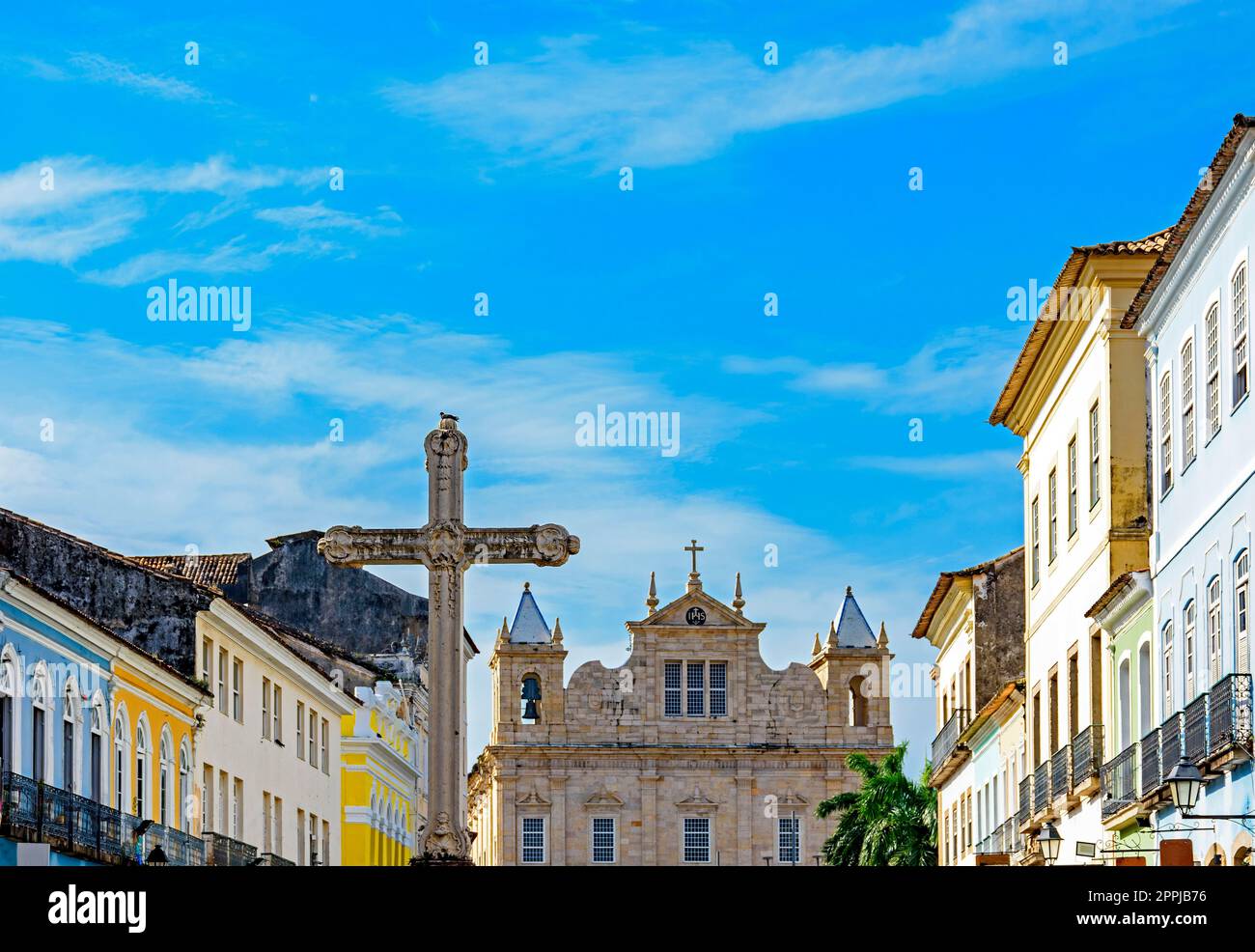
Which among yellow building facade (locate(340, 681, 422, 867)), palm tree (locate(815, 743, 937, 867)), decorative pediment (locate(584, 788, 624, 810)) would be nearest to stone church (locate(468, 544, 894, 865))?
decorative pediment (locate(584, 788, 624, 810))

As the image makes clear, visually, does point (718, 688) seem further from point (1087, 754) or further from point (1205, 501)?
point (1205, 501)

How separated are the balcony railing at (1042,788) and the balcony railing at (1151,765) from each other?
7319 mm

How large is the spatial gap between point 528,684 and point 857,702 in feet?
41.4

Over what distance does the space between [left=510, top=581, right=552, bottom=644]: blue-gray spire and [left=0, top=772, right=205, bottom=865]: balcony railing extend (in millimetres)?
51156

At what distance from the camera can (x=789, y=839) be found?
87062 mm

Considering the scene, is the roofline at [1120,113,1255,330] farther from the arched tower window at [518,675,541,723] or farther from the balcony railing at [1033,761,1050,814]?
the arched tower window at [518,675,541,723]

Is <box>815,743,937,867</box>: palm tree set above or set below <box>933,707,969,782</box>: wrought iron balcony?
below

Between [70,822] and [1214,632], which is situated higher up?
[1214,632]

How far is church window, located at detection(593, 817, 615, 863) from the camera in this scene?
86938mm

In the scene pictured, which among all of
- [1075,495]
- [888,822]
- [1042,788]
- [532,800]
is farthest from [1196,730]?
[532,800]

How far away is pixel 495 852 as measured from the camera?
87.6m

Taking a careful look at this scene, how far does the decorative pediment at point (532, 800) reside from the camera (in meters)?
86.8

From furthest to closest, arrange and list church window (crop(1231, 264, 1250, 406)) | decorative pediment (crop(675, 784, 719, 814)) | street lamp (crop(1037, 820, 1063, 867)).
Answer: decorative pediment (crop(675, 784, 719, 814)), street lamp (crop(1037, 820, 1063, 867)), church window (crop(1231, 264, 1250, 406))
